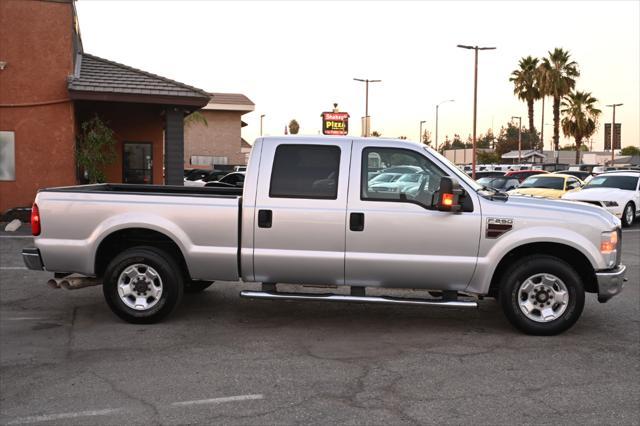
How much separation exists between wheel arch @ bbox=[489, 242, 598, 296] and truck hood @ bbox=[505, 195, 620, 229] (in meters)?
0.33

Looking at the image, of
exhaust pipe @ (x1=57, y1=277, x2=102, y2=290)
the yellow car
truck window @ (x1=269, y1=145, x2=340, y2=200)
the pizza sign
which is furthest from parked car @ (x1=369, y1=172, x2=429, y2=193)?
the pizza sign

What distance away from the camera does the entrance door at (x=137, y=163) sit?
20984 mm

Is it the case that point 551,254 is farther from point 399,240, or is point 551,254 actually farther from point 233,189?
point 233,189

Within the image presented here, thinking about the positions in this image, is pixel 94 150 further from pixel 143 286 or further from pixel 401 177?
pixel 401 177

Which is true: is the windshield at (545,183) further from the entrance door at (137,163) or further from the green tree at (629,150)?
the green tree at (629,150)

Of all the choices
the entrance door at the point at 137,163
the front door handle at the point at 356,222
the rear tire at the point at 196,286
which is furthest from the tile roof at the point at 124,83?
the front door handle at the point at 356,222

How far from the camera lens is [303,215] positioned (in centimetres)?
680

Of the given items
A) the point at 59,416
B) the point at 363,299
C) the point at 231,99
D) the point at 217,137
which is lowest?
the point at 59,416

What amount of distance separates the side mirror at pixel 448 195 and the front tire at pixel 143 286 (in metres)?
2.85

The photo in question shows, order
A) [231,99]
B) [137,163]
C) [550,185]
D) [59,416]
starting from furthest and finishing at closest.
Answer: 1. [231,99]
2. [137,163]
3. [550,185]
4. [59,416]

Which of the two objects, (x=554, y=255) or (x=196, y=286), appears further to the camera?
(x=196, y=286)

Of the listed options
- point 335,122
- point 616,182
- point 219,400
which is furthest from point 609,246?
point 335,122

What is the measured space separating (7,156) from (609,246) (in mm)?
15576

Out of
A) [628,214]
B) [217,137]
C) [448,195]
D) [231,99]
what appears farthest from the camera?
[217,137]
